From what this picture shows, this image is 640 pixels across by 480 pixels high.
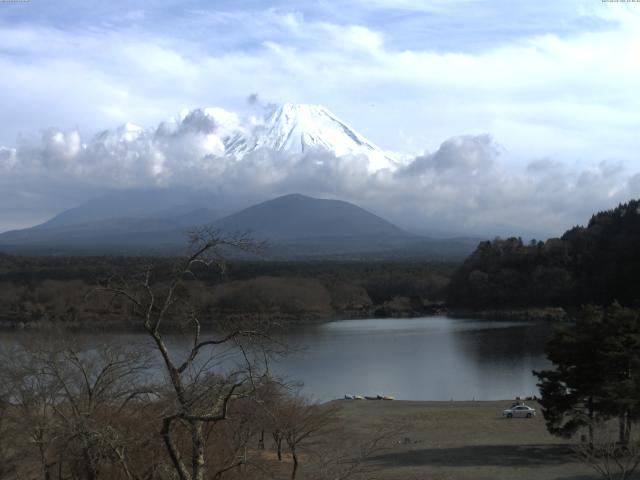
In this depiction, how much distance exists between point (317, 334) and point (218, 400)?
34.2 m

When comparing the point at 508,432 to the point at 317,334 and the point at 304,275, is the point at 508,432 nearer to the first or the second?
the point at 317,334

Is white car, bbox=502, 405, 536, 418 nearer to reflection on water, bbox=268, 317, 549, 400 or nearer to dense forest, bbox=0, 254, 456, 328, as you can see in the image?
reflection on water, bbox=268, 317, 549, 400

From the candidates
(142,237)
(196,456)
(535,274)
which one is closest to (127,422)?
(196,456)

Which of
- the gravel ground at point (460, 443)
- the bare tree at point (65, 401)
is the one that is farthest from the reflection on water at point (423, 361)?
the bare tree at point (65, 401)

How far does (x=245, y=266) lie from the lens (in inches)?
2431

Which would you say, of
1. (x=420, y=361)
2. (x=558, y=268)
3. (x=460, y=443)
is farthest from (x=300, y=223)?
(x=460, y=443)

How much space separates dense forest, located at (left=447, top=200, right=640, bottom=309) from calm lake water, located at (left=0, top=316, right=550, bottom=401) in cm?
915

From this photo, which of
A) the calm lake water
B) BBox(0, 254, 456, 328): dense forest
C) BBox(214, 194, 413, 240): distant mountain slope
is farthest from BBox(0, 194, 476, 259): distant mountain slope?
the calm lake water

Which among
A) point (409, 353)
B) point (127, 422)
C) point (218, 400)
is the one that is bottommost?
point (409, 353)

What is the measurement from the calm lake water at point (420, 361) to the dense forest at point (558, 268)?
30.0ft

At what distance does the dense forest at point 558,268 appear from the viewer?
4805 cm

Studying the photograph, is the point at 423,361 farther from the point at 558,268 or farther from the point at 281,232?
the point at 281,232

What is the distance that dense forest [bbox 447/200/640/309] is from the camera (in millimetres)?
48050

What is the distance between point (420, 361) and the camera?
29.5m
